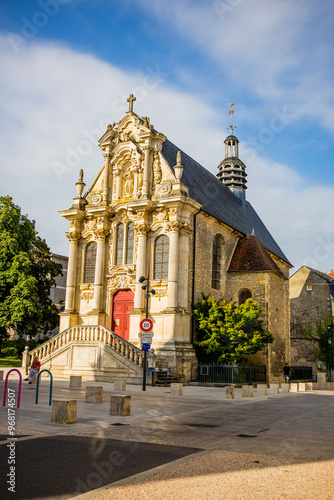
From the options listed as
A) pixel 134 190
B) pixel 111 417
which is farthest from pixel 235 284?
pixel 111 417

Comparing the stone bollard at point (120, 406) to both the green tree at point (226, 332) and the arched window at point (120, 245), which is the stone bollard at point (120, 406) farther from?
the arched window at point (120, 245)

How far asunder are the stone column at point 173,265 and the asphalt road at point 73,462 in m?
17.0

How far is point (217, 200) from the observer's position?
33.7 meters

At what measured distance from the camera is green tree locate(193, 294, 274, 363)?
25188 millimetres

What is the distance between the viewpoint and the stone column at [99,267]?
28.1 m

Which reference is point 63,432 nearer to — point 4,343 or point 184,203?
point 184,203

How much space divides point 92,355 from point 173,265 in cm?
602

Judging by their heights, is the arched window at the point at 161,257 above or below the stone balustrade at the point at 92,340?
above

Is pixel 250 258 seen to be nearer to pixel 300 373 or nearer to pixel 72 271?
pixel 300 373

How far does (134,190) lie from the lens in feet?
93.1

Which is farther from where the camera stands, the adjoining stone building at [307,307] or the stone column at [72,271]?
the adjoining stone building at [307,307]

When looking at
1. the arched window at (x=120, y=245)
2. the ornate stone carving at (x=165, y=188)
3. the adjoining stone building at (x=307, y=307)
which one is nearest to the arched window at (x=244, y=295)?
the arched window at (x=120, y=245)

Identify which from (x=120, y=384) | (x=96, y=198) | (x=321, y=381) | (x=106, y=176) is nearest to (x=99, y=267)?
(x=96, y=198)

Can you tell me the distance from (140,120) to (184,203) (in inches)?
252
